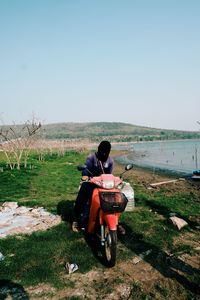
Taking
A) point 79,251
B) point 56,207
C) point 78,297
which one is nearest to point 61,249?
point 79,251

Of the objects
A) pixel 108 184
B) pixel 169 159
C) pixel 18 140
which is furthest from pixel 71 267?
pixel 169 159

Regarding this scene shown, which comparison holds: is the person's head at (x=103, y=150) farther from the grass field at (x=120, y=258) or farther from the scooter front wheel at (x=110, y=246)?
the grass field at (x=120, y=258)

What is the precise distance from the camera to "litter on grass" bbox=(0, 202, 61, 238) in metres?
7.37

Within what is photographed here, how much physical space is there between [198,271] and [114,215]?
5.76 ft

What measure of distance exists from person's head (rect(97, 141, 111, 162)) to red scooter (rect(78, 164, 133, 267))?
3.14 ft

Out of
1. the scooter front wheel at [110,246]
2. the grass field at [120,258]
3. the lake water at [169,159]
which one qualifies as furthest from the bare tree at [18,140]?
the scooter front wheel at [110,246]

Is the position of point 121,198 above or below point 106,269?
above

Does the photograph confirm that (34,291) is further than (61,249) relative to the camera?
No

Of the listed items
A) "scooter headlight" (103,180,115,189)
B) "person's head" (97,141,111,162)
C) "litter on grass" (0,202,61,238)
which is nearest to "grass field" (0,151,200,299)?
"litter on grass" (0,202,61,238)

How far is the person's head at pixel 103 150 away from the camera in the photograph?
6.27m

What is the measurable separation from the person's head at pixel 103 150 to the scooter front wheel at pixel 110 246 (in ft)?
5.51

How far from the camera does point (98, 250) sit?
596 cm

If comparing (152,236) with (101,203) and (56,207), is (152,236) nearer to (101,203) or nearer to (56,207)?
(101,203)

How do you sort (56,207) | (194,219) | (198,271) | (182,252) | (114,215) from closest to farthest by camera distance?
1. (198,271)
2. (114,215)
3. (182,252)
4. (194,219)
5. (56,207)
